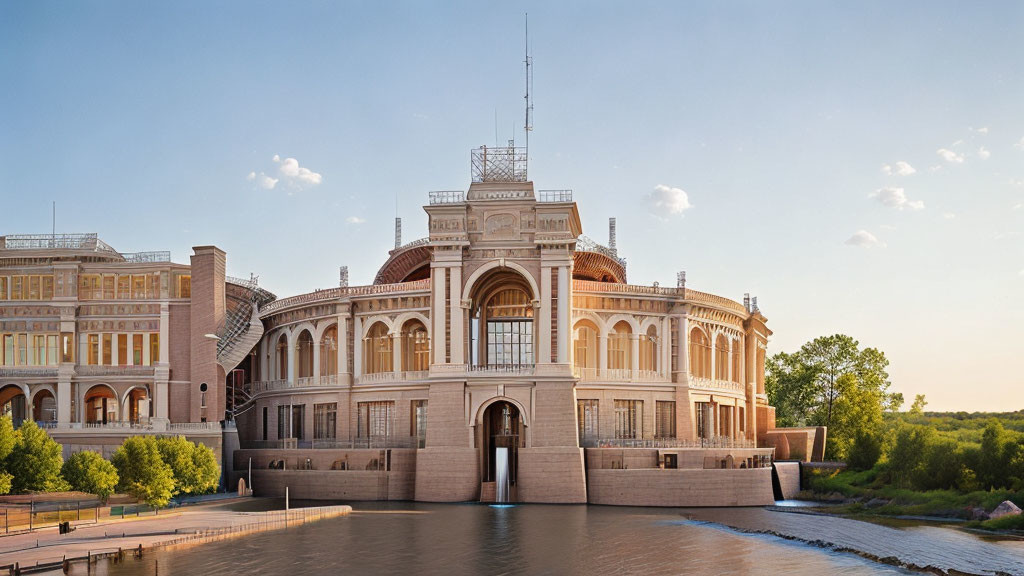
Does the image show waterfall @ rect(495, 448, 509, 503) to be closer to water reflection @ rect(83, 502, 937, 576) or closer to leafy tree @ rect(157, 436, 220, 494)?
water reflection @ rect(83, 502, 937, 576)

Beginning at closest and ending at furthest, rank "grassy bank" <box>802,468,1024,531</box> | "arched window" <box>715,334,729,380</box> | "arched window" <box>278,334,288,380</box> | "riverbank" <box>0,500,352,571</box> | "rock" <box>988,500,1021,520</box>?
"riverbank" <box>0,500,352,571</box>
"rock" <box>988,500,1021,520</box>
"grassy bank" <box>802,468,1024,531</box>
"arched window" <box>715,334,729,380</box>
"arched window" <box>278,334,288,380</box>

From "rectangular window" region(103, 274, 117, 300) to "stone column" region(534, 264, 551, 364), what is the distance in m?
32.3

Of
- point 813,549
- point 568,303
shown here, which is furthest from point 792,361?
point 813,549

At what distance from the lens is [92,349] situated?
251ft

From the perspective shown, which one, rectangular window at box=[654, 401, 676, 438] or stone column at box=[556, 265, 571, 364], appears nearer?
stone column at box=[556, 265, 571, 364]

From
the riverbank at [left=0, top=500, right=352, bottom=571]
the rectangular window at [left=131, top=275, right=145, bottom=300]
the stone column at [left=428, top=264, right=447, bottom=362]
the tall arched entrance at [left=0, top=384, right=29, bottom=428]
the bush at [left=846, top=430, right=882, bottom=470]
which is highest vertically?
the rectangular window at [left=131, top=275, right=145, bottom=300]

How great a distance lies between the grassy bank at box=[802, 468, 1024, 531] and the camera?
5706 centimetres

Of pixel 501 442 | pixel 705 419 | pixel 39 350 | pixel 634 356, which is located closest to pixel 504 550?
pixel 501 442

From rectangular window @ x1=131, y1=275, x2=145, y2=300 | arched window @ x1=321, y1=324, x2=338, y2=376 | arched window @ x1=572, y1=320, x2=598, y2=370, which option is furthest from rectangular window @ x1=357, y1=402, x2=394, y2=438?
rectangular window @ x1=131, y1=275, x2=145, y2=300

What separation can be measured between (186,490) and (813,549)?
116 feet

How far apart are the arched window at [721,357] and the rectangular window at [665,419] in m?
6.92

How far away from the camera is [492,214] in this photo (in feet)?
229

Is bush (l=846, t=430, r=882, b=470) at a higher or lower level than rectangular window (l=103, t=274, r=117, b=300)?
lower

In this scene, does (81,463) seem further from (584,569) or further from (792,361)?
(792,361)
